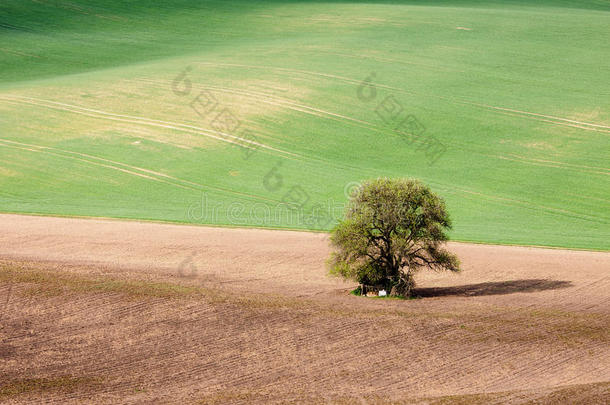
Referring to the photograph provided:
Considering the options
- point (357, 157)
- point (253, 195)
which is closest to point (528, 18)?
point (357, 157)

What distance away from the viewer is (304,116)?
55750 millimetres

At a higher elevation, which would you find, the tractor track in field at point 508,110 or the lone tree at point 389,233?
the tractor track in field at point 508,110

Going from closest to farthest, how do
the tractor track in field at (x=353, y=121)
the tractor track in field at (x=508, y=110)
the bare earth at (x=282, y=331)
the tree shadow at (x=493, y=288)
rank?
1. the bare earth at (x=282, y=331)
2. the tree shadow at (x=493, y=288)
3. the tractor track in field at (x=353, y=121)
4. the tractor track in field at (x=508, y=110)

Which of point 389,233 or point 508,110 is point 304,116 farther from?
point 389,233

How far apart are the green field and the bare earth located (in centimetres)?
852

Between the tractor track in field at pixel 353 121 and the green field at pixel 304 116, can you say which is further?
the tractor track in field at pixel 353 121

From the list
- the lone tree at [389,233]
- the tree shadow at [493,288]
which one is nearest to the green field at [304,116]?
the tree shadow at [493,288]

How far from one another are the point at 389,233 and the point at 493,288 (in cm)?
534

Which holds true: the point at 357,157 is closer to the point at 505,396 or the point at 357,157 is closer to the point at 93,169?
the point at 93,169

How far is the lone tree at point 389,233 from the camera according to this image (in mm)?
26562

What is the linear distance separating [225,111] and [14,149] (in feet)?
55.4

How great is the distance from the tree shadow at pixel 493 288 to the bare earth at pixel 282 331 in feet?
0.37

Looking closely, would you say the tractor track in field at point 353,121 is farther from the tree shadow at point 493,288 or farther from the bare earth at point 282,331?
the tree shadow at point 493,288

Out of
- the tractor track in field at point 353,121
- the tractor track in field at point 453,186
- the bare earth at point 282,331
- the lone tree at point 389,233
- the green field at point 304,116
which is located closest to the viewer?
the bare earth at point 282,331
